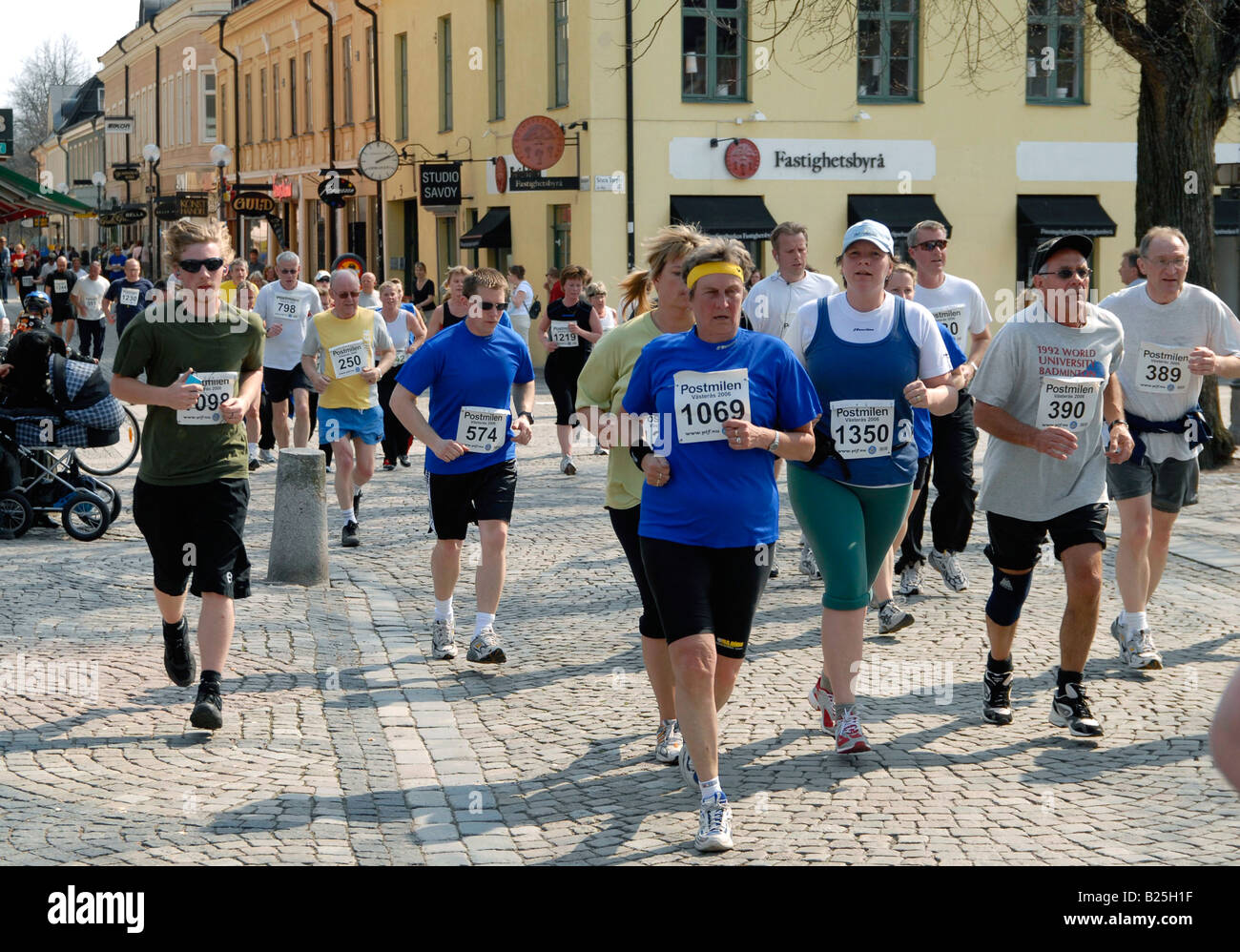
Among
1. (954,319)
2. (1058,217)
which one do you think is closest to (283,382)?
(954,319)

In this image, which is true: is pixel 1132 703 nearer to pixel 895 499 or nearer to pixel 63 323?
pixel 895 499

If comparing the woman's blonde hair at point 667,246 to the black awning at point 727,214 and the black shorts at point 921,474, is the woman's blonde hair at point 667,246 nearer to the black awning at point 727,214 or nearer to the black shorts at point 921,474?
the black shorts at point 921,474

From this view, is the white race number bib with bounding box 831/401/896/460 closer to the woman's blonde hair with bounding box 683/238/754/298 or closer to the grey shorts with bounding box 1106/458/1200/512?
the woman's blonde hair with bounding box 683/238/754/298

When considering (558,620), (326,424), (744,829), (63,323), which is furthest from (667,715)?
(63,323)

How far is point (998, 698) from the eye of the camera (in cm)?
692

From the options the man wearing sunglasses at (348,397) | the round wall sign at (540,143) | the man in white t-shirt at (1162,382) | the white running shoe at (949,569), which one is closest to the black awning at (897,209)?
the round wall sign at (540,143)

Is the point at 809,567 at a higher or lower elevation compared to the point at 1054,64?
lower

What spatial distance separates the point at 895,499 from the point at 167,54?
214 feet

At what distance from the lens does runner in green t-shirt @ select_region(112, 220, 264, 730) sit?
680 centimetres

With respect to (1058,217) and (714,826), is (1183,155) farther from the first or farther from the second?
(1058,217)

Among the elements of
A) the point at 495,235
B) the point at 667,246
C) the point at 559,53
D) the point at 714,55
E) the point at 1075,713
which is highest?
the point at 559,53

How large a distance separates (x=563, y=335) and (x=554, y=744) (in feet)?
34.5

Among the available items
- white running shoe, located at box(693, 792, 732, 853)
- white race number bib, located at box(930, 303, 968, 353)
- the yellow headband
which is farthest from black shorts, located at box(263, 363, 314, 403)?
white running shoe, located at box(693, 792, 732, 853)

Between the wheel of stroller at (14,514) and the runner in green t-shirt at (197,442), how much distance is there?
5.29 metres
